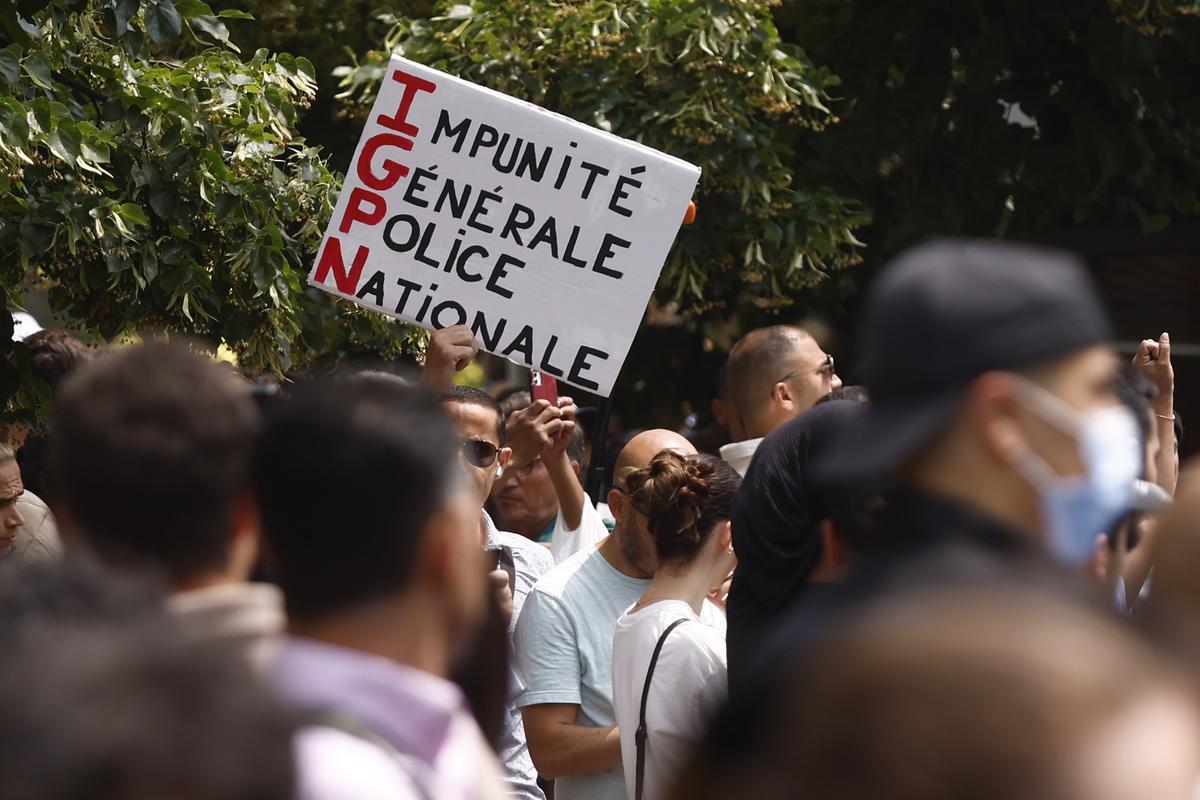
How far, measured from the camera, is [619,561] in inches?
164

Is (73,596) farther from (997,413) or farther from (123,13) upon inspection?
(123,13)

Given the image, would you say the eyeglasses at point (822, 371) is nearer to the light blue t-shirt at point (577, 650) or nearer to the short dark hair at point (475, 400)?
the short dark hair at point (475, 400)

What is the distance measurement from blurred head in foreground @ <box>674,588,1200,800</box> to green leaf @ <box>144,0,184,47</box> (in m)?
A: 3.86

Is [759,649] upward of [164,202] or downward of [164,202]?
downward

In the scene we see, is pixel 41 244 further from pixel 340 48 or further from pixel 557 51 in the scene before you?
pixel 340 48

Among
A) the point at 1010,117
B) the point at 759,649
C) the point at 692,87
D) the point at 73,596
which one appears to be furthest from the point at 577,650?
the point at 1010,117

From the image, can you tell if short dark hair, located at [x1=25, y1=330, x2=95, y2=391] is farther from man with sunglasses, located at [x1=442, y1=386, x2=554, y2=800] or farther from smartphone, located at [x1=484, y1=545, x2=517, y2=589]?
smartphone, located at [x1=484, y1=545, x2=517, y2=589]

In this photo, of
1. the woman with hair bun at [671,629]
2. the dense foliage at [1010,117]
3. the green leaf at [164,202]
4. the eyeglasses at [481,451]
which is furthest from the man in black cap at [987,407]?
the dense foliage at [1010,117]

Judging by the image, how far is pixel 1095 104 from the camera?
7.58 meters

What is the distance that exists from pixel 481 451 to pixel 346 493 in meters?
2.51

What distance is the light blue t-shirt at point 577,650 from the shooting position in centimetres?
401

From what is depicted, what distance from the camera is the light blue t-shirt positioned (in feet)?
13.2

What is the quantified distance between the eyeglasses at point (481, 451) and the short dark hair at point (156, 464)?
7.32 feet

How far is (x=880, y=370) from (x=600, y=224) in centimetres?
332
